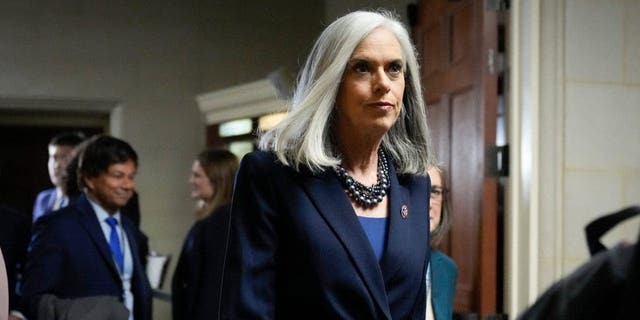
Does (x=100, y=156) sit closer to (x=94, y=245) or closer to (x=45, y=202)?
(x=94, y=245)

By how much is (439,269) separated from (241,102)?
3.24 metres

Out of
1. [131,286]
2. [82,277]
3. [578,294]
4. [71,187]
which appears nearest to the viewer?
[578,294]

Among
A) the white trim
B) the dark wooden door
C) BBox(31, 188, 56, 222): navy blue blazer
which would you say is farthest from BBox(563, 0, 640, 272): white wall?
BBox(31, 188, 56, 222): navy blue blazer

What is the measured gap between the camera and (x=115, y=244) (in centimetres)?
322

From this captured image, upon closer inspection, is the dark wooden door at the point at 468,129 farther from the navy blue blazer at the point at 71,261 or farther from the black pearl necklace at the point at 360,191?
the black pearl necklace at the point at 360,191

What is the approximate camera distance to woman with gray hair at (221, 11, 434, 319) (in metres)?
1.53

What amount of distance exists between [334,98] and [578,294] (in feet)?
A: 3.10

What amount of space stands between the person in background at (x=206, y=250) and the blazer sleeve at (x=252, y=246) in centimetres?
203

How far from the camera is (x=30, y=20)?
6.80 m

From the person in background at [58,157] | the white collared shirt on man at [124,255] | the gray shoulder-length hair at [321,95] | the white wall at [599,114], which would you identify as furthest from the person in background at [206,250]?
the gray shoulder-length hair at [321,95]

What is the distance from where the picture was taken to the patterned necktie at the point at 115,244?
3180 millimetres

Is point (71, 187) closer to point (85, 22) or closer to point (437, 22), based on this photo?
point (437, 22)

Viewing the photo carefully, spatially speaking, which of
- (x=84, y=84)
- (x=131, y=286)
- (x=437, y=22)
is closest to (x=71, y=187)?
(x=131, y=286)

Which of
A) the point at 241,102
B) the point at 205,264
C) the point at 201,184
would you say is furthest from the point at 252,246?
the point at 241,102
